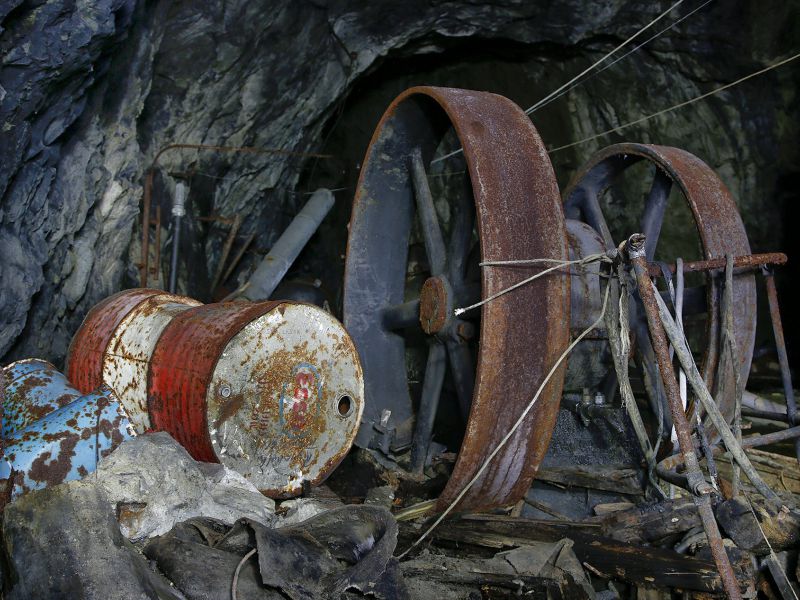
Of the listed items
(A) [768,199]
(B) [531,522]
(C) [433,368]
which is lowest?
(B) [531,522]

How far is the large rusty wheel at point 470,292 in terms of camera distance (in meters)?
2.85

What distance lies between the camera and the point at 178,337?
3.32 meters

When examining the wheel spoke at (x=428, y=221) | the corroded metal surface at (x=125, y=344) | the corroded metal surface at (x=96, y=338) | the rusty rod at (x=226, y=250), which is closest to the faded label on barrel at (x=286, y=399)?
the corroded metal surface at (x=125, y=344)

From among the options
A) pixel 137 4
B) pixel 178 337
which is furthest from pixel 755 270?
pixel 137 4

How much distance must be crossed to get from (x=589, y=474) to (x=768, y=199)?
4.40m

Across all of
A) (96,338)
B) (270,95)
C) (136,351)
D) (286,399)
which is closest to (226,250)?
(270,95)

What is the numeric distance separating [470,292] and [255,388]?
4.05ft

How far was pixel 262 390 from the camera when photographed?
307 centimetres

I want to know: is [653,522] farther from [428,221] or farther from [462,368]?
[428,221]

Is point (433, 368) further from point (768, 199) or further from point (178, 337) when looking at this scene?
point (768, 199)

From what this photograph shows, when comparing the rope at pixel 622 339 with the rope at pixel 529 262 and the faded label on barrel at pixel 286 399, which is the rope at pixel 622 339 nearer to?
the rope at pixel 529 262

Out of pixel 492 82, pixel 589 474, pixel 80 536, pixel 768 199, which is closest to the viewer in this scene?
pixel 80 536

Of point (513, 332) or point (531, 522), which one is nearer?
point (513, 332)

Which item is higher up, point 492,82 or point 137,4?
point 492,82
